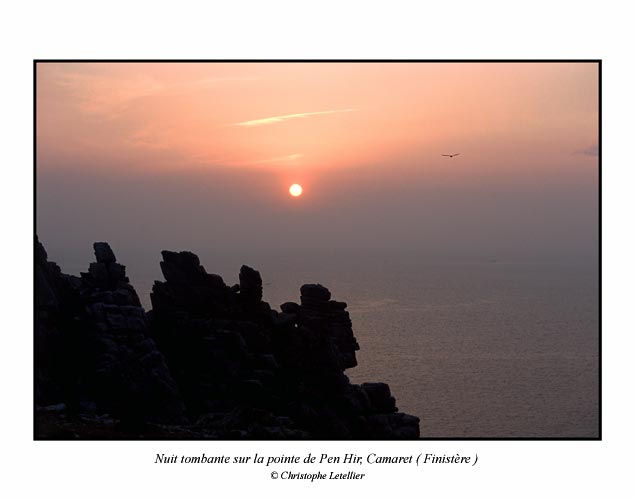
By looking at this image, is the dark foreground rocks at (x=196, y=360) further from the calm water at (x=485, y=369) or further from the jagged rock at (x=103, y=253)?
the calm water at (x=485, y=369)

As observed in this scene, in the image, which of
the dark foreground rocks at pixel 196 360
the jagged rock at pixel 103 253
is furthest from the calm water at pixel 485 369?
the jagged rock at pixel 103 253

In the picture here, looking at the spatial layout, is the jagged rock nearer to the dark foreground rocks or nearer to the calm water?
the dark foreground rocks

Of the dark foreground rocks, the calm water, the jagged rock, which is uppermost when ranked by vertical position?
the jagged rock

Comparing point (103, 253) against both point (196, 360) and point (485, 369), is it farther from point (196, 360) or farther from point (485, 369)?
point (485, 369)

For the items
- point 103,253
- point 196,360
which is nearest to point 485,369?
point 196,360

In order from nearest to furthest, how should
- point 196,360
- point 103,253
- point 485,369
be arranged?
point 103,253
point 196,360
point 485,369

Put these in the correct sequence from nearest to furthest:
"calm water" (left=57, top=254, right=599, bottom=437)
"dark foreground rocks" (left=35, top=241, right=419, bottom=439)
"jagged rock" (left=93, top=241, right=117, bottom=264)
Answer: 1. "dark foreground rocks" (left=35, top=241, right=419, bottom=439)
2. "jagged rock" (left=93, top=241, right=117, bottom=264)
3. "calm water" (left=57, top=254, right=599, bottom=437)

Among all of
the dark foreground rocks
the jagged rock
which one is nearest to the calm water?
the dark foreground rocks
